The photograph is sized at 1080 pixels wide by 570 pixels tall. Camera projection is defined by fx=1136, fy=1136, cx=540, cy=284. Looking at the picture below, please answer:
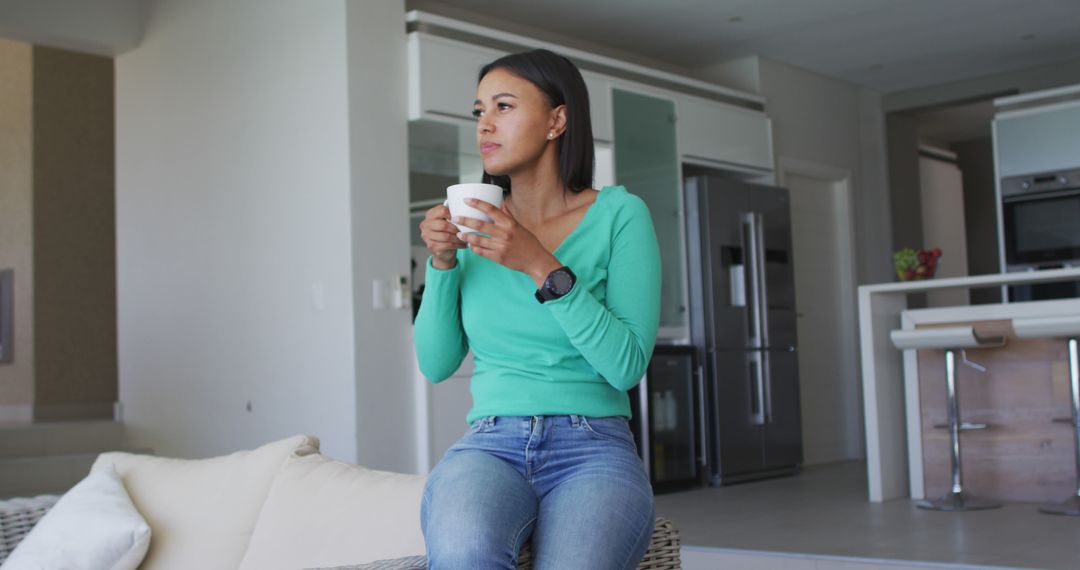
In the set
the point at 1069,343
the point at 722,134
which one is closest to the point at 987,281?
the point at 1069,343

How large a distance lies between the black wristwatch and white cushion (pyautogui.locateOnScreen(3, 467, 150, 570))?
1.23 m

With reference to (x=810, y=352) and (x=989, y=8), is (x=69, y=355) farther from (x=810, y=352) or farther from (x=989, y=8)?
(x=989, y=8)

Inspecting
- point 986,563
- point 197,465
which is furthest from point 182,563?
point 986,563

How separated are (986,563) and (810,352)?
4.05 m

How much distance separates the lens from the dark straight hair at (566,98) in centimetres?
154

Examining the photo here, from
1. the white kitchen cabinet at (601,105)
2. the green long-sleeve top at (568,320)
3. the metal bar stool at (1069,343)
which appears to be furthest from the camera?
the white kitchen cabinet at (601,105)

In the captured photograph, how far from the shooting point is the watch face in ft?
4.53

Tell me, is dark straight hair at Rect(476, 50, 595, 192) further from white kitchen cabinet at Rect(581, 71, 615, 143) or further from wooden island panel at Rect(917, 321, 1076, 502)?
white kitchen cabinet at Rect(581, 71, 615, 143)

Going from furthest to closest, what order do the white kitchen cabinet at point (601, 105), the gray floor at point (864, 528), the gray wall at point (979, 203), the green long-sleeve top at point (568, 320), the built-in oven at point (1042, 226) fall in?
the gray wall at point (979, 203) < the built-in oven at point (1042, 226) < the white kitchen cabinet at point (601, 105) < the gray floor at point (864, 528) < the green long-sleeve top at point (568, 320)

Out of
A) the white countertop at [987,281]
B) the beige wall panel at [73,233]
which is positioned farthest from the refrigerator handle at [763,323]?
the beige wall panel at [73,233]

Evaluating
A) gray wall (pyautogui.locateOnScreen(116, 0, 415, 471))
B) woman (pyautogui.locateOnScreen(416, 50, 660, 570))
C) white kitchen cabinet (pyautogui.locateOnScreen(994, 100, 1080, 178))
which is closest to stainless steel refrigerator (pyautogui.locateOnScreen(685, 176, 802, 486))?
white kitchen cabinet (pyautogui.locateOnScreen(994, 100, 1080, 178))

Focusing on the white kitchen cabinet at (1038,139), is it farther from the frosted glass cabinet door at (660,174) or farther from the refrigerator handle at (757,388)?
the frosted glass cabinet door at (660,174)

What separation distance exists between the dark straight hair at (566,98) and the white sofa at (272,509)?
0.63 m

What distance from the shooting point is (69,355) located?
23.7ft
